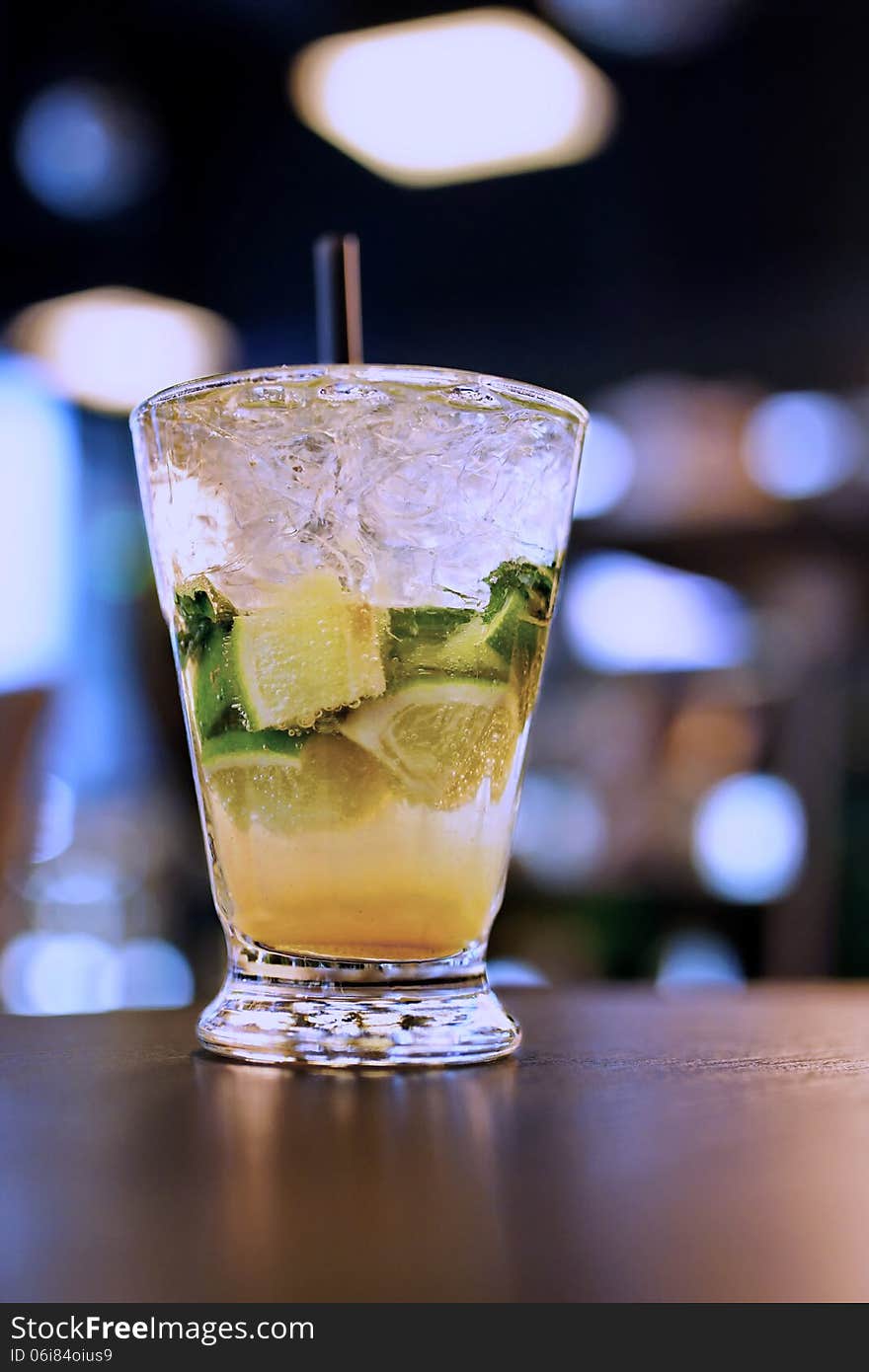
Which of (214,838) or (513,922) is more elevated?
(214,838)

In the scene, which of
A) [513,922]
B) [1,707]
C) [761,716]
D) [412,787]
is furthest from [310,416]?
[513,922]

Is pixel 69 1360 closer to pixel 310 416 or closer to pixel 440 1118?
pixel 440 1118

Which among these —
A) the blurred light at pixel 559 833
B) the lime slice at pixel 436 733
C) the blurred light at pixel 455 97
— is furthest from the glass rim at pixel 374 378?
the blurred light at pixel 559 833

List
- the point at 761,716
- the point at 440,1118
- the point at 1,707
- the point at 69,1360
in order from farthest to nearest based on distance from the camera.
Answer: the point at 761,716
the point at 1,707
the point at 440,1118
the point at 69,1360

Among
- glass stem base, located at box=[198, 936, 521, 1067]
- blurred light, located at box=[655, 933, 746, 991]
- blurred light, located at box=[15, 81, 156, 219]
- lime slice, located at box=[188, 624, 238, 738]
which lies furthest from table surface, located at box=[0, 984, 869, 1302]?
blurred light, located at box=[15, 81, 156, 219]

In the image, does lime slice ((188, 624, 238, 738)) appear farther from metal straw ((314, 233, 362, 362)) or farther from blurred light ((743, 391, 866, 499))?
blurred light ((743, 391, 866, 499))

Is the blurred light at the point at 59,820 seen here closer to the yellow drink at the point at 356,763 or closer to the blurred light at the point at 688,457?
the blurred light at the point at 688,457

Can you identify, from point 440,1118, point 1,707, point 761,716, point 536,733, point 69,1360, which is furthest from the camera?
point 536,733

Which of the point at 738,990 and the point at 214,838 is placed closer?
the point at 214,838
